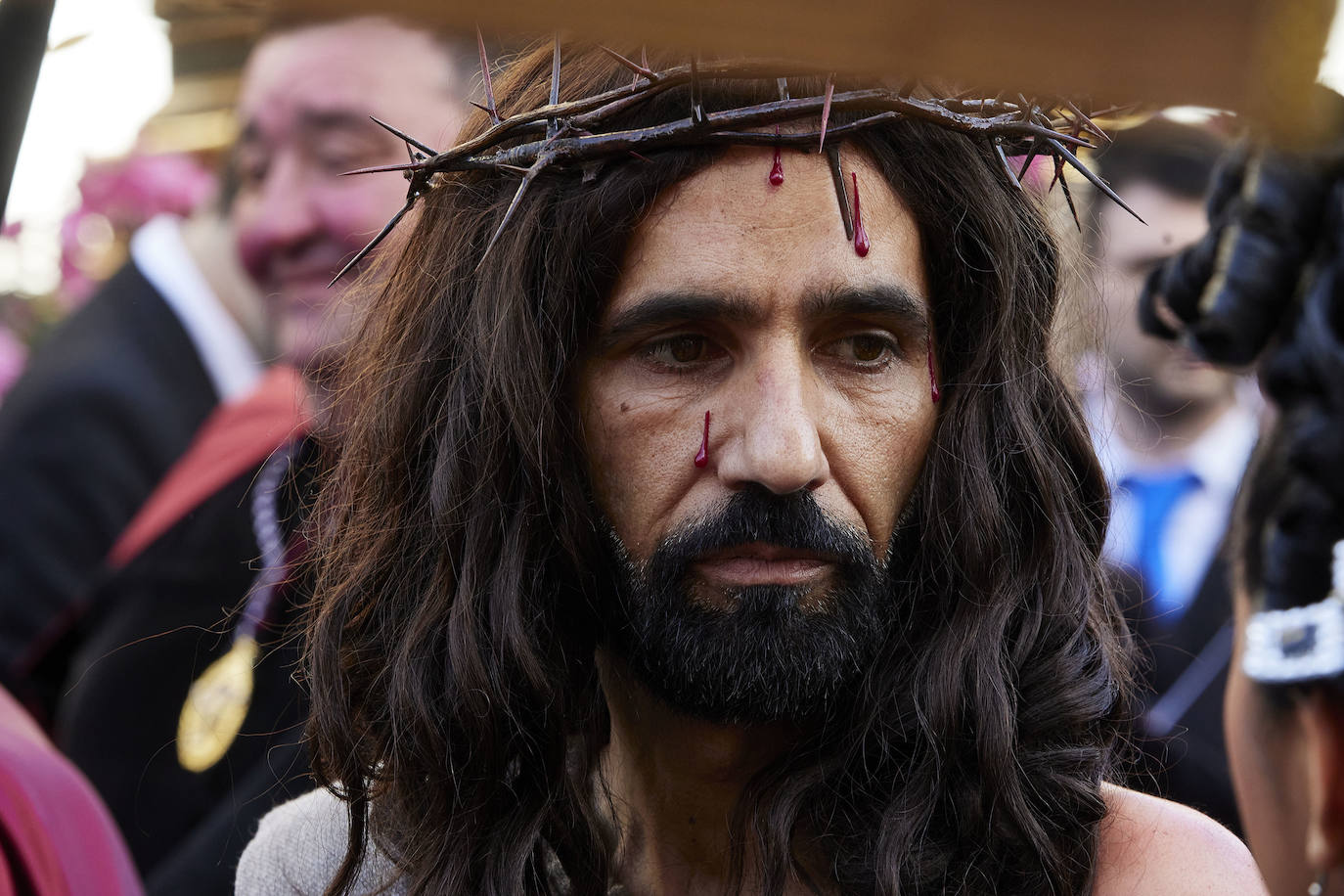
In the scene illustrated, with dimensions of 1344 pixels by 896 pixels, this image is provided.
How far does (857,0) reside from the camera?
0.79 m

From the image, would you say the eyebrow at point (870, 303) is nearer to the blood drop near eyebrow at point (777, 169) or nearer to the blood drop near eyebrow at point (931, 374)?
the blood drop near eyebrow at point (931, 374)

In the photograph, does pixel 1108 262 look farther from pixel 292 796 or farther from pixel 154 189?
pixel 154 189

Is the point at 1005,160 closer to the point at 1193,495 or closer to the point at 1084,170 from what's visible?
the point at 1084,170

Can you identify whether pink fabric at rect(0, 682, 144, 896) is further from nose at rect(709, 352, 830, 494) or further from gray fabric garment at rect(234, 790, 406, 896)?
nose at rect(709, 352, 830, 494)

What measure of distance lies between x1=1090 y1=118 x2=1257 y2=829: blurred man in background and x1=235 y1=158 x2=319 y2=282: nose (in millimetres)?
2232

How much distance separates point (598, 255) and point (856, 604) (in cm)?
71

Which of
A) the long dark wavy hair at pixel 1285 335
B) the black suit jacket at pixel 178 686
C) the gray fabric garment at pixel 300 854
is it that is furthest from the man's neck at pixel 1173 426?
the long dark wavy hair at pixel 1285 335

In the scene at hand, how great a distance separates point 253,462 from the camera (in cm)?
369

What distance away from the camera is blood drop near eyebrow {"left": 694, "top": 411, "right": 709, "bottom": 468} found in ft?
7.75

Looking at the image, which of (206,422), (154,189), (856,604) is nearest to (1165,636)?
(856,604)

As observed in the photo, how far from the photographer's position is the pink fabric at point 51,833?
226 centimetres

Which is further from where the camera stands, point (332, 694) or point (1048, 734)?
point (332, 694)

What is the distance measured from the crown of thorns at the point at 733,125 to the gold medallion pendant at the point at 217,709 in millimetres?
1360

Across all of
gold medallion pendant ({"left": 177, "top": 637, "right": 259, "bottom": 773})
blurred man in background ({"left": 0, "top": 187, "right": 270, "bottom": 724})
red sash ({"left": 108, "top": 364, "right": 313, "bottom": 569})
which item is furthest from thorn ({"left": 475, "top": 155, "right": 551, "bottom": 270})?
blurred man in background ({"left": 0, "top": 187, "right": 270, "bottom": 724})
